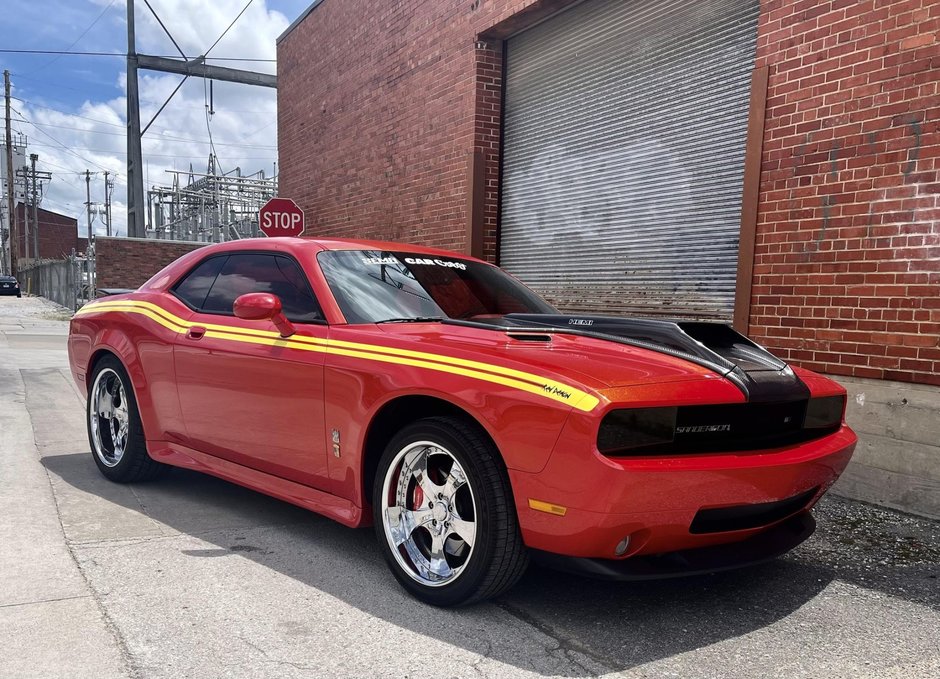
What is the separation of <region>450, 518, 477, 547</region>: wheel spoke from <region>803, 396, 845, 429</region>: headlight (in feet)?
4.61

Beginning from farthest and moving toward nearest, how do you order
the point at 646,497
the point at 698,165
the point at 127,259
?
the point at 127,259, the point at 698,165, the point at 646,497

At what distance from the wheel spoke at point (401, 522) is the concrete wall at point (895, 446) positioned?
3.24 m

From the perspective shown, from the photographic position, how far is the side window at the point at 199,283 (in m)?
4.41

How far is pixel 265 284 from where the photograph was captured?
158 inches

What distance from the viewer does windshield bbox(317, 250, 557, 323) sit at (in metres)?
3.59

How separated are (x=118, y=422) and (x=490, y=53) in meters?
6.64

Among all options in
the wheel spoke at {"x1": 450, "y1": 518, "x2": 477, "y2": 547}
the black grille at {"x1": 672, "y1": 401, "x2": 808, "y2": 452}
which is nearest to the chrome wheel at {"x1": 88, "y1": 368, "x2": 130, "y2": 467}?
the wheel spoke at {"x1": 450, "y1": 518, "x2": 477, "y2": 547}

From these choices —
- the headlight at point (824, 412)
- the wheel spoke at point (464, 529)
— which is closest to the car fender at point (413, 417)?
the wheel spoke at point (464, 529)

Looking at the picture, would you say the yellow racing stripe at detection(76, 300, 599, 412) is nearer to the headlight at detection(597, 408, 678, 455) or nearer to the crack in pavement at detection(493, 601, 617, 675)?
the headlight at detection(597, 408, 678, 455)

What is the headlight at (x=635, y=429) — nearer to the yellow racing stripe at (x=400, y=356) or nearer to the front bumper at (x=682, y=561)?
the yellow racing stripe at (x=400, y=356)

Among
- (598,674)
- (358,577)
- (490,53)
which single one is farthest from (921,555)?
(490,53)

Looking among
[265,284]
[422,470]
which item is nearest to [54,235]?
[265,284]

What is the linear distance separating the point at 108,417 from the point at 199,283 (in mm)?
1181

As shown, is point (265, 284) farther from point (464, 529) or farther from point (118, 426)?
point (464, 529)
